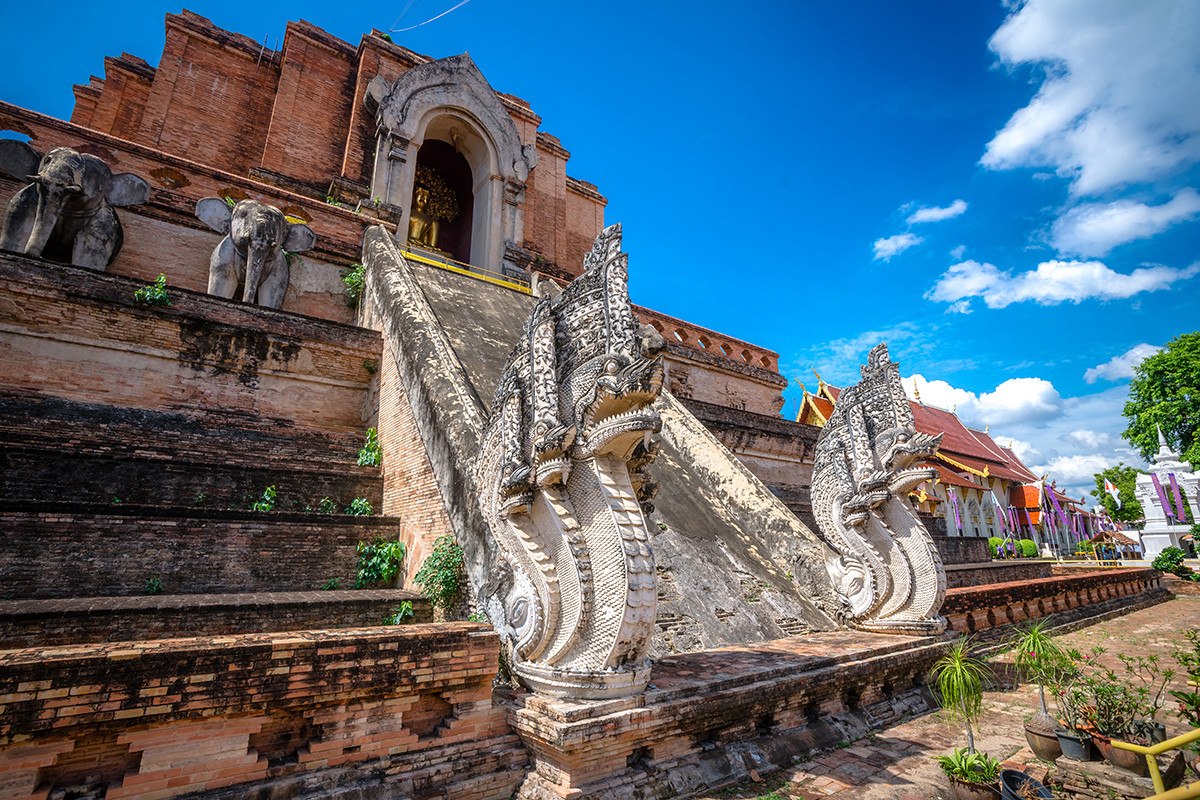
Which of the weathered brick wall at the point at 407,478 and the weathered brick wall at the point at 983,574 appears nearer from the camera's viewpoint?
the weathered brick wall at the point at 407,478

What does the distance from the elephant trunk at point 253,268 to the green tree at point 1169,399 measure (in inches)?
1400

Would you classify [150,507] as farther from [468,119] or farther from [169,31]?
[169,31]

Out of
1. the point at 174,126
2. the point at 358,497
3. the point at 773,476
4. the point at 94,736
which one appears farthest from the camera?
the point at 174,126

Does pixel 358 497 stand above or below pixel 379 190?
below

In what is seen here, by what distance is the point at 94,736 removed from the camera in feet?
8.22

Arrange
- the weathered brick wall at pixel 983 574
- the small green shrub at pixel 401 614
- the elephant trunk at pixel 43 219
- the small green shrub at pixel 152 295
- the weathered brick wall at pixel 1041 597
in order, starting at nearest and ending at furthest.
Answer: the small green shrub at pixel 401 614 < the small green shrub at pixel 152 295 < the weathered brick wall at pixel 1041 597 < the elephant trunk at pixel 43 219 < the weathered brick wall at pixel 983 574

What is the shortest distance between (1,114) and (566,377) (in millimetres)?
10751

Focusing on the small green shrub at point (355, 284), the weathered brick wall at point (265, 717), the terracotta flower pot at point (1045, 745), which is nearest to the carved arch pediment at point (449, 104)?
the small green shrub at point (355, 284)

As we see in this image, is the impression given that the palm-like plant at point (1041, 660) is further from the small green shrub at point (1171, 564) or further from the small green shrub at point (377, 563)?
the small green shrub at point (1171, 564)

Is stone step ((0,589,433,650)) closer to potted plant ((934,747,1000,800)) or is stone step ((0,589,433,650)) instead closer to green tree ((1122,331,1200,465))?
potted plant ((934,747,1000,800))

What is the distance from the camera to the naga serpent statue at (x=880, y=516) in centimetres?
582

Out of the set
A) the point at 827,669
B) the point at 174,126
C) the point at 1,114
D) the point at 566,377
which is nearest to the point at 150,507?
A: the point at 566,377

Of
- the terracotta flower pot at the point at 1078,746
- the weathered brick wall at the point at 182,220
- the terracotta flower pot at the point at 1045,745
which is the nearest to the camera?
the terracotta flower pot at the point at 1078,746

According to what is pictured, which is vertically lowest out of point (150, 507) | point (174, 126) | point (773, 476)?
point (150, 507)
